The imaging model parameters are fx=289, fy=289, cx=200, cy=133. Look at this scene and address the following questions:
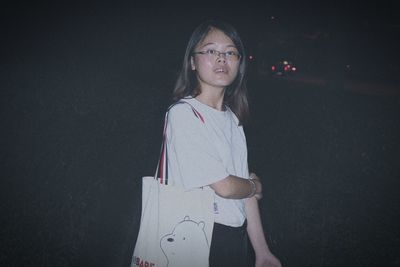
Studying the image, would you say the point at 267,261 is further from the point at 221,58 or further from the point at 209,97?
the point at 221,58

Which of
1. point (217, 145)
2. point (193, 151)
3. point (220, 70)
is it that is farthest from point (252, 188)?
point (220, 70)

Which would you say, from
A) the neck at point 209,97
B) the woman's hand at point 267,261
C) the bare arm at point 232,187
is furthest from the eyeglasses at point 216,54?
the woman's hand at point 267,261

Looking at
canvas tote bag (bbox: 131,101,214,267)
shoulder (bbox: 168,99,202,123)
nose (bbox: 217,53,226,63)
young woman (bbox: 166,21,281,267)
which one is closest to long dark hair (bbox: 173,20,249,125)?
young woman (bbox: 166,21,281,267)

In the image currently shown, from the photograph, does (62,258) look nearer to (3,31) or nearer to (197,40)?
(197,40)

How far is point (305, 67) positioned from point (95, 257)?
22.6m

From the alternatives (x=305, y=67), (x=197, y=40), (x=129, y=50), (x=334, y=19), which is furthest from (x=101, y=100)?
(x=305, y=67)

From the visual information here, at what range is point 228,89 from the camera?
2145mm

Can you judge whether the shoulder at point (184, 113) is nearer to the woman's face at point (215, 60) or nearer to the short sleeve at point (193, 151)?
the short sleeve at point (193, 151)

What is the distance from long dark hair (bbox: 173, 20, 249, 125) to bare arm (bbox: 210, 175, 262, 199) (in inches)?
21.4

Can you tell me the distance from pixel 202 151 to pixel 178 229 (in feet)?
1.30

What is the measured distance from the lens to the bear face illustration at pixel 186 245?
4.61 feet

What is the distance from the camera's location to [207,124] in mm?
1536

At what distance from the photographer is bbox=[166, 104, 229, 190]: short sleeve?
4.64 feet

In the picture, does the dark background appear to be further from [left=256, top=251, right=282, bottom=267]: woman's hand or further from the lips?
the lips
